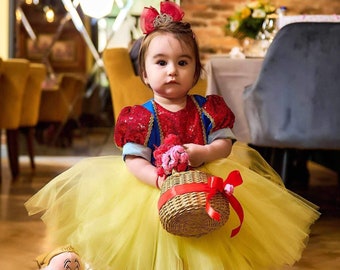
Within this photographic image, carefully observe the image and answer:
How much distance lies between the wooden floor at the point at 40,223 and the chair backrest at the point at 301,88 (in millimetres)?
411

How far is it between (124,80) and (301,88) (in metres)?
1.02

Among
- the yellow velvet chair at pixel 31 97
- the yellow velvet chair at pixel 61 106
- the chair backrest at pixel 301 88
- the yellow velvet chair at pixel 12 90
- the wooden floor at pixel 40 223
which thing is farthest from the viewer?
the yellow velvet chair at pixel 61 106

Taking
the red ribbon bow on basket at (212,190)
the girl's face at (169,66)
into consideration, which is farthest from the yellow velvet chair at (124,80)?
the red ribbon bow on basket at (212,190)

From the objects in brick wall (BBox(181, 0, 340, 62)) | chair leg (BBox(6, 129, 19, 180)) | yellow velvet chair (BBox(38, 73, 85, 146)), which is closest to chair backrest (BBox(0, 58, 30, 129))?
chair leg (BBox(6, 129, 19, 180))

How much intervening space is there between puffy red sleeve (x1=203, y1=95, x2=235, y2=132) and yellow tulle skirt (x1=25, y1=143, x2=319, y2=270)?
0.09 meters

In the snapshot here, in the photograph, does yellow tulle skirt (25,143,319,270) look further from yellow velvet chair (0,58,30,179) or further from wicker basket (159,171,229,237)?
yellow velvet chair (0,58,30,179)

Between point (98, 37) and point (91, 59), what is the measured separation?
21 centimetres

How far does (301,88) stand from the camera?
9.05 ft

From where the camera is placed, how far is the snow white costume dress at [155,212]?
1623 millimetres

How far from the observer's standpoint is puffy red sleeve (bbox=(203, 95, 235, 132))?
1.78 metres

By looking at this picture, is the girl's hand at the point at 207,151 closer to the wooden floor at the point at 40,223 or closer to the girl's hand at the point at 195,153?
the girl's hand at the point at 195,153

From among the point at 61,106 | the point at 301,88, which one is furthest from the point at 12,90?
the point at 301,88

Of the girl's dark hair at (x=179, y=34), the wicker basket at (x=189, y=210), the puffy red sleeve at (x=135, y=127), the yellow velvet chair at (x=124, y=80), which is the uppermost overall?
the girl's dark hair at (x=179, y=34)

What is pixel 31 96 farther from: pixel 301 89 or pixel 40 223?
pixel 301 89
